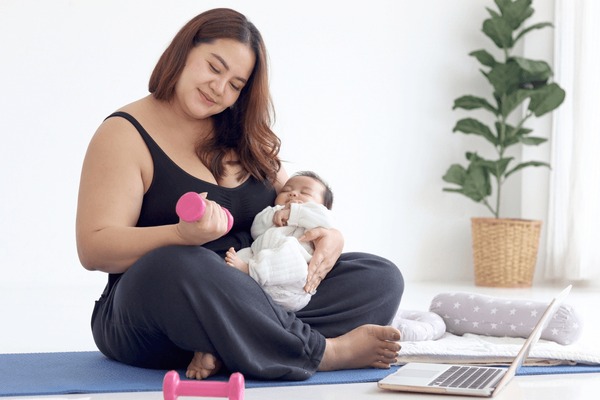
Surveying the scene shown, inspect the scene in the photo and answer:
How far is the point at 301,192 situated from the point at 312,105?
266 cm

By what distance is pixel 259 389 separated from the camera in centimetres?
195

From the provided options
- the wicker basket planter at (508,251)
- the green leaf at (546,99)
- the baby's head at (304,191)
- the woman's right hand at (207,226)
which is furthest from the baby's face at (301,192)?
the green leaf at (546,99)

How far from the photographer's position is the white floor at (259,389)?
1.91 m

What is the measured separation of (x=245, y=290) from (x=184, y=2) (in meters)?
3.06

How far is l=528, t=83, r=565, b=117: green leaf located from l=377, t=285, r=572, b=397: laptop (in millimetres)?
3100

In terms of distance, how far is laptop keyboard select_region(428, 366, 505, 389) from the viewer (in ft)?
6.25

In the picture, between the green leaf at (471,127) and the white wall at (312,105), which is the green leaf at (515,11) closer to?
the white wall at (312,105)

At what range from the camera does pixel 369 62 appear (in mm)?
5098

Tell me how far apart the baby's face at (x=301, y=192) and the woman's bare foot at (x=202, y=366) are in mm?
520

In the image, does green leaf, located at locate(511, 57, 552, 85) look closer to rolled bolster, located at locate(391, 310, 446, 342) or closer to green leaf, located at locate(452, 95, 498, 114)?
green leaf, located at locate(452, 95, 498, 114)

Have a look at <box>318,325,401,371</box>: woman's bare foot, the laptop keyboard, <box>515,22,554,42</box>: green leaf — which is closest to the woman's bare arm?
<box>318,325,401,371</box>: woman's bare foot

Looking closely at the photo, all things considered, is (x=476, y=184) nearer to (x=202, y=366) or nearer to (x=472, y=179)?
(x=472, y=179)

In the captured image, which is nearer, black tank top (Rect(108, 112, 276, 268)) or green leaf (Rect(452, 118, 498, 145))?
black tank top (Rect(108, 112, 276, 268))

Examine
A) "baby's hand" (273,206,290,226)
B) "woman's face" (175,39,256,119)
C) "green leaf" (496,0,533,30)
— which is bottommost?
"baby's hand" (273,206,290,226)
